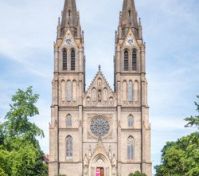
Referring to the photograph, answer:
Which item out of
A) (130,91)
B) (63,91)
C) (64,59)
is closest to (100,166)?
(130,91)

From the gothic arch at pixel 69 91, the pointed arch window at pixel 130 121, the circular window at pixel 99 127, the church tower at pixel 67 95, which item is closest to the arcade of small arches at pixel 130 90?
the pointed arch window at pixel 130 121

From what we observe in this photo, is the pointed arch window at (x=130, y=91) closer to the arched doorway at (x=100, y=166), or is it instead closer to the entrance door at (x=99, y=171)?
the arched doorway at (x=100, y=166)

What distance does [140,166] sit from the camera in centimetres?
9206

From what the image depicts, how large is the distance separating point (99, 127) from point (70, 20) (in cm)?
1735

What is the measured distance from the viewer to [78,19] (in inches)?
3895

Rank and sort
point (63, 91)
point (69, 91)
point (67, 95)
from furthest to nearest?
1. point (69, 91)
2. point (63, 91)
3. point (67, 95)

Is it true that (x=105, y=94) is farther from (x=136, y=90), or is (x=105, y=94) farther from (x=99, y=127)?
(x=99, y=127)

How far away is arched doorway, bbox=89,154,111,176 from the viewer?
92625 mm

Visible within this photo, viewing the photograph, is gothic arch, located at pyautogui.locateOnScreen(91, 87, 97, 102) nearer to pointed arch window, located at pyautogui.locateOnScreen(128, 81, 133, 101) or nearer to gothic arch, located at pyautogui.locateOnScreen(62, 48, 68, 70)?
pointed arch window, located at pyautogui.locateOnScreen(128, 81, 133, 101)

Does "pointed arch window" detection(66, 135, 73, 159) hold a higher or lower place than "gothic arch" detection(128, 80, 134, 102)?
lower

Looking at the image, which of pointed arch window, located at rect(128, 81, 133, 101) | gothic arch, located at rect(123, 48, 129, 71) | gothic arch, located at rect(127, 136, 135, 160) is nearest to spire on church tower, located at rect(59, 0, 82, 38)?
gothic arch, located at rect(123, 48, 129, 71)

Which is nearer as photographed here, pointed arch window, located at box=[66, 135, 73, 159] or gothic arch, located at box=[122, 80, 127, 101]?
pointed arch window, located at box=[66, 135, 73, 159]

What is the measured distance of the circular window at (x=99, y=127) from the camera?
9388cm

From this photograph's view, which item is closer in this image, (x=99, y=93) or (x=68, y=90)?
(x=68, y=90)
